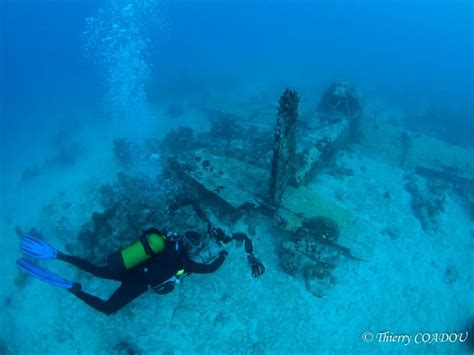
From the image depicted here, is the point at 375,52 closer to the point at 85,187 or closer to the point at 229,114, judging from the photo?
the point at 229,114

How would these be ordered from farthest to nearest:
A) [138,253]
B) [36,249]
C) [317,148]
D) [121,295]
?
[317,148], [36,249], [121,295], [138,253]

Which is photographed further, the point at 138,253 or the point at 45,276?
the point at 45,276

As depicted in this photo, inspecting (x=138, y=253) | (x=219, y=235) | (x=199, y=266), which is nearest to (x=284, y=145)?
(x=219, y=235)

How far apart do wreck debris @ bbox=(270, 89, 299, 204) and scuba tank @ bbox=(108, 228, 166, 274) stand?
12.2 ft

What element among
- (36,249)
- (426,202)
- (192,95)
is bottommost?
(192,95)

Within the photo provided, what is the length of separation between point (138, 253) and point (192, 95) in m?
24.1

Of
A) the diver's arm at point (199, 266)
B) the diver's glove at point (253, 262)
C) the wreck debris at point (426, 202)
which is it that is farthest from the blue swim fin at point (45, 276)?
the wreck debris at point (426, 202)

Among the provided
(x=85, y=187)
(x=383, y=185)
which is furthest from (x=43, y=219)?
(x=383, y=185)

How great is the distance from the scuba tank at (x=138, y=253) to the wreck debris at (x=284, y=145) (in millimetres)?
3708

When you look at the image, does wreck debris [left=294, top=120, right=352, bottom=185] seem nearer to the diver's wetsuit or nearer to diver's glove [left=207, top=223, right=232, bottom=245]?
diver's glove [left=207, top=223, right=232, bottom=245]

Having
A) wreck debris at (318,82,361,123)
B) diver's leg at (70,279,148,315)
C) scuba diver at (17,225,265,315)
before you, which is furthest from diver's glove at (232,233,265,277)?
wreck debris at (318,82,361,123)

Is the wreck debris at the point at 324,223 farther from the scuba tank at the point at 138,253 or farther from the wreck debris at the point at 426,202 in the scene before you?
the scuba tank at the point at 138,253

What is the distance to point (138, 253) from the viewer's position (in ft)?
19.1

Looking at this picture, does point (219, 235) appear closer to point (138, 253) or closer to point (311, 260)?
point (138, 253)
